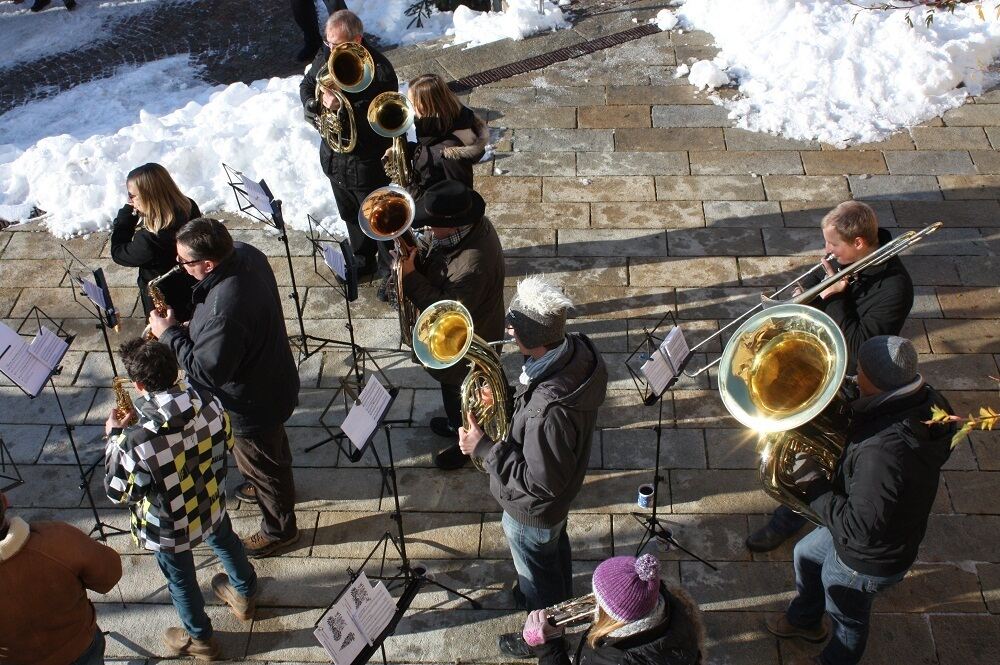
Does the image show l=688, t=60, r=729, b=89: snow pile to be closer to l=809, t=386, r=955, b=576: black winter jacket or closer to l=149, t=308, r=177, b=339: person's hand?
l=809, t=386, r=955, b=576: black winter jacket

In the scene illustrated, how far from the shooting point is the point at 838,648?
4.16m

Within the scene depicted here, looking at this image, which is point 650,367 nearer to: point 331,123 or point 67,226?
point 331,123

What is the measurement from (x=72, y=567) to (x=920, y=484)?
3.24 m

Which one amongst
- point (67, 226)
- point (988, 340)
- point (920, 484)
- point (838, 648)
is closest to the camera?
point (920, 484)

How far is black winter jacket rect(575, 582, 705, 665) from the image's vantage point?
10.1 ft

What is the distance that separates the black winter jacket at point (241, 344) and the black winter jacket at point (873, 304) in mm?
2696

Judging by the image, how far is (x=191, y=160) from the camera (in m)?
7.80

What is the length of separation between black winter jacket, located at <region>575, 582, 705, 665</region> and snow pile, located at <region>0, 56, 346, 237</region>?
4.89 metres

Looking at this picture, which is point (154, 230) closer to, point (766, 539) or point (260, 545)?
point (260, 545)

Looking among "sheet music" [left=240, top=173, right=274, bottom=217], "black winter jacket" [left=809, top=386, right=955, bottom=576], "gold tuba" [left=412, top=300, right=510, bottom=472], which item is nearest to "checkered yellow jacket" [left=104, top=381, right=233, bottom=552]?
"gold tuba" [left=412, top=300, right=510, bottom=472]

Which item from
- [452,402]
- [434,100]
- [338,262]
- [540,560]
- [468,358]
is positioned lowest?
[452,402]

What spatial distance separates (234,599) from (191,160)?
4.30m

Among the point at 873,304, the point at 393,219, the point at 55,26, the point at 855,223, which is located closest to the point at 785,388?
the point at 873,304

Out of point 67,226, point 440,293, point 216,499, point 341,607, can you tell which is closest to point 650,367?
point 440,293
